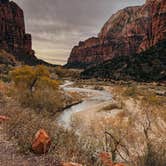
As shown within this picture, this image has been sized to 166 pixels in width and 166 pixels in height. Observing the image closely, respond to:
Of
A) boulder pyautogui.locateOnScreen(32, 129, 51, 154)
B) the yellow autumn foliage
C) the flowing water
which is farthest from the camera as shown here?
the yellow autumn foliage

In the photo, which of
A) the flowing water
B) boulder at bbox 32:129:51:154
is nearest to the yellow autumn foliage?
the flowing water

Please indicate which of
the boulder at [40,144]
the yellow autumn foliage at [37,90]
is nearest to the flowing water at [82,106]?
the yellow autumn foliage at [37,90]

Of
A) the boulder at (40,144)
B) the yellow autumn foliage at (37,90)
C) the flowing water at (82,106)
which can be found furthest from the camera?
the yellow autumn foliage at (37,90)

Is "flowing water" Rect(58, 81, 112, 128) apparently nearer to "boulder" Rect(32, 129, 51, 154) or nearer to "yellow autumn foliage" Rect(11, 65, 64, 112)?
"yellow autumn foliage" Rect(11, 65, 64, 112)

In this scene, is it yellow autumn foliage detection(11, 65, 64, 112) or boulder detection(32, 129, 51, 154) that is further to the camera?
yellow autumn foliage detection(11, 65, 64, 112)

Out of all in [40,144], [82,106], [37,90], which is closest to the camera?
[40,144]

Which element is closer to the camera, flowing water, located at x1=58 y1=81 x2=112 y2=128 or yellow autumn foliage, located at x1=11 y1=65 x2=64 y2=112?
flowing water, located at x1=58 y1=81 x2=112 y2=128

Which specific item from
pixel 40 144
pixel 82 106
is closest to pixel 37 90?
pixel 82 106

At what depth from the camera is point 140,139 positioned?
17.9m

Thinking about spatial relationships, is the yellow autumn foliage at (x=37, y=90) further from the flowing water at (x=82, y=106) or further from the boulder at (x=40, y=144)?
the boulder at (x=40, y=144)

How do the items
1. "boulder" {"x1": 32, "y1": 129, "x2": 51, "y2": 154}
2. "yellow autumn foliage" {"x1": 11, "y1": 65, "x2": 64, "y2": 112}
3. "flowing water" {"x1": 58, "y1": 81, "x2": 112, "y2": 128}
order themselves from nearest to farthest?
"boulder" {"x1": 32, "y1": 129, "x2": 51, "y2": 154}
"flowing water" {"x1": 58, "y1": 81, "x2": 112, "y2": 128}
"yellow autumn foliage" {"x1": 11, "y1": 65, "x2": 64, "y2": 112}

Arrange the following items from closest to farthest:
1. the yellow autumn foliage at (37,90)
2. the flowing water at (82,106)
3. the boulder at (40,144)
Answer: the boulder at (40,144) < the flowing water at (82,106) < the yellow autumn foliage at (37,90)

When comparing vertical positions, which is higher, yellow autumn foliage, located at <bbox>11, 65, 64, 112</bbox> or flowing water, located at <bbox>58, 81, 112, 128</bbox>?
yellow autumn foliage, located at <bbox>11, 65, 64, 112</bbox>

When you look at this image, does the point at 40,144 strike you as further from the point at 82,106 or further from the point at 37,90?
the point at 82,106
